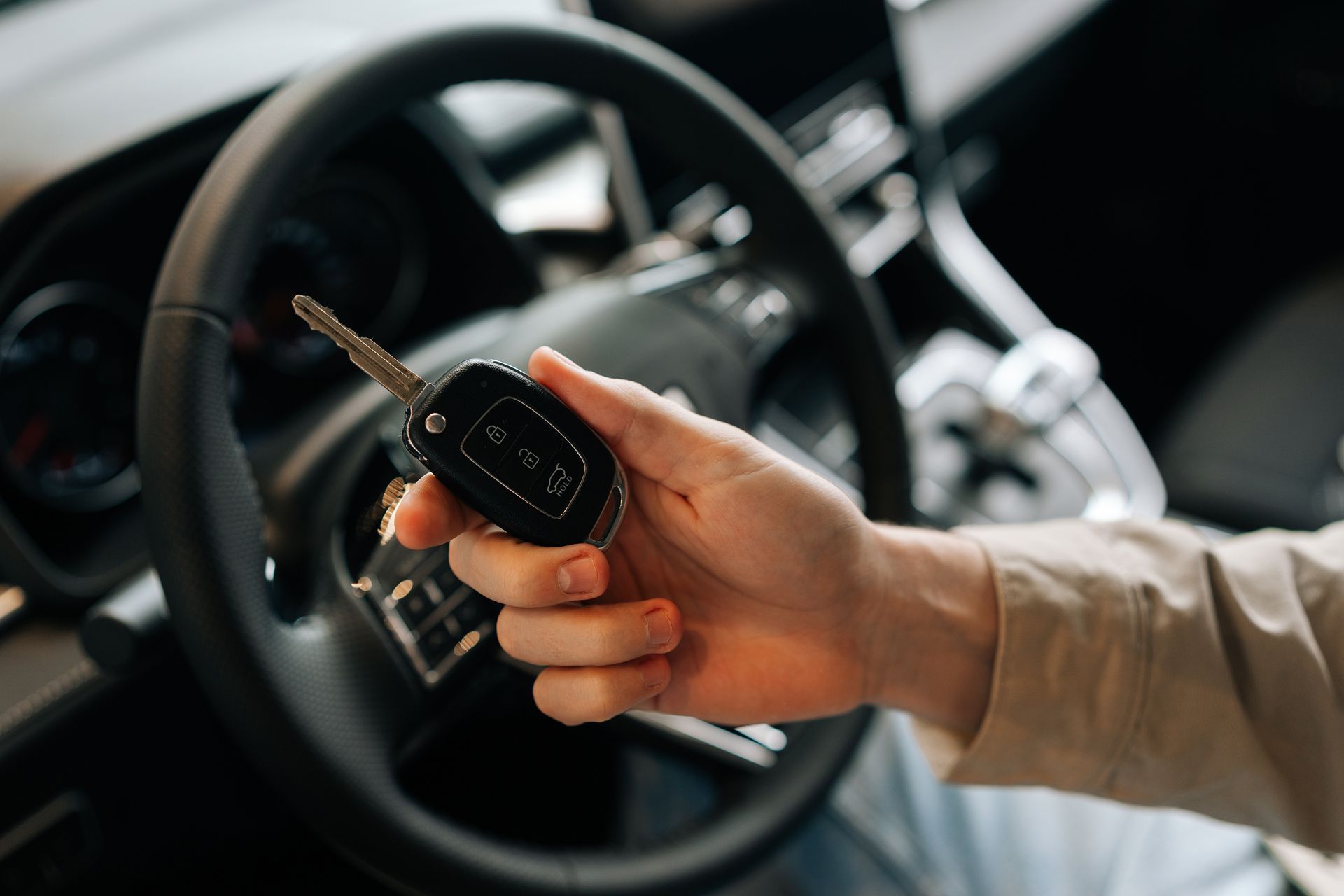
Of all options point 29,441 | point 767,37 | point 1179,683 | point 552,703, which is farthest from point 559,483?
point 767,37

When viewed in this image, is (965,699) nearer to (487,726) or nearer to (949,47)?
(487,726)

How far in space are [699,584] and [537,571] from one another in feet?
0.49

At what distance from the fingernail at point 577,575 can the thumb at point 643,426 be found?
0.23 ft

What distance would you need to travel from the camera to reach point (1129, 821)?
0.81 m

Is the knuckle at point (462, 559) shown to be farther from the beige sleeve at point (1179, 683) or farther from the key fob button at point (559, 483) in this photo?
the beige sleeve at point (1179, 683)

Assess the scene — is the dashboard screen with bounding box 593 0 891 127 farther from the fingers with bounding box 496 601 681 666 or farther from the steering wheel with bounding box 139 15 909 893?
the fingers with bounding box 496 601 681 666

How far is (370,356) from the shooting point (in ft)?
1.48

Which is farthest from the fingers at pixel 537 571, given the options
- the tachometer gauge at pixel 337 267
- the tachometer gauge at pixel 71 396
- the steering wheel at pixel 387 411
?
the tachometer gauge at pixel 337 267

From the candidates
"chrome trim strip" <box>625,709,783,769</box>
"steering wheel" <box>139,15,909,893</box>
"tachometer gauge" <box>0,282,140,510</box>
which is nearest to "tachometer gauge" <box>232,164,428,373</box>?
"tachometer gauge" <box>0,282,140,510</box>

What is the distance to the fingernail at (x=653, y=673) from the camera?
1.71 feet

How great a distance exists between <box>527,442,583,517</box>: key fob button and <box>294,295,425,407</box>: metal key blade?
70 millimetres

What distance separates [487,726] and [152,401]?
1.56 ft

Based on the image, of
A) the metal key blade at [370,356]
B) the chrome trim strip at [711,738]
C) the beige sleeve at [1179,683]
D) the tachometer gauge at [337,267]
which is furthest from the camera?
the tachometer gauge at [337,267]

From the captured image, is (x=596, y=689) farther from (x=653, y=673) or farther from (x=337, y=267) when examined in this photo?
(x=337, y=267)
